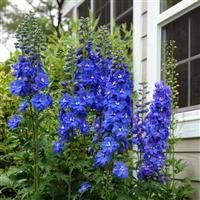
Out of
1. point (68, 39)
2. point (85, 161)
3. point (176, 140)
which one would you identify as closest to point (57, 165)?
point (85, 161)

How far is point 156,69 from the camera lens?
4.43m

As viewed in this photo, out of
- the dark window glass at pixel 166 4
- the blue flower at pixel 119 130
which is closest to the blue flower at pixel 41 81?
the blue flower at pixel 119 130

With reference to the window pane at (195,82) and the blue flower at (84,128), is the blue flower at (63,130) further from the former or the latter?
the window pane at (195,82)

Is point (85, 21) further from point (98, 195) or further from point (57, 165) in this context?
point (98, 195)

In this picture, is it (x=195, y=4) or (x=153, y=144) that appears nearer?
(x=153, y=144)

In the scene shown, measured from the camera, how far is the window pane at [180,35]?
407 centimetres

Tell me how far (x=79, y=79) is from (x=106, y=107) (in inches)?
11.0

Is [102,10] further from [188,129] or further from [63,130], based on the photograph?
[63,130]

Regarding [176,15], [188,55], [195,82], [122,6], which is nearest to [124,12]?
[122,6]

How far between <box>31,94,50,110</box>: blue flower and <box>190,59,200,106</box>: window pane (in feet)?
4.09

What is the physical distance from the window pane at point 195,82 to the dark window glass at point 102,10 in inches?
121

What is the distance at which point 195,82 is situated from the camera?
388 cm

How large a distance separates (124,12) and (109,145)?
3.42 m

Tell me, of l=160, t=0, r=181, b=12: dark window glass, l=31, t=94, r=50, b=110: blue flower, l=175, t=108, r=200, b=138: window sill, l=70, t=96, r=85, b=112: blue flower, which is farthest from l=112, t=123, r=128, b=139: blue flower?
l=160, t=0, r=181, b=12: dark window glass
